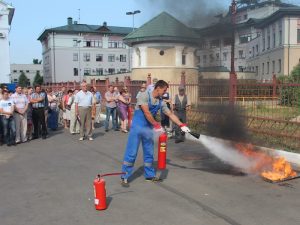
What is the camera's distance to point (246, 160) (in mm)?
7844

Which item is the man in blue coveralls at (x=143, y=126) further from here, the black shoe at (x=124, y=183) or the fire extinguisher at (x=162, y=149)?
the fire extinguisher at (x=162, y=149)

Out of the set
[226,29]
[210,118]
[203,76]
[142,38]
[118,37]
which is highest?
[118,37]

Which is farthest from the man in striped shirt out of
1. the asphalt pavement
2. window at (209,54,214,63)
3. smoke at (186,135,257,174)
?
smoke at (186,135,257,174)

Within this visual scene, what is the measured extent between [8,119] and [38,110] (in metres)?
1.37

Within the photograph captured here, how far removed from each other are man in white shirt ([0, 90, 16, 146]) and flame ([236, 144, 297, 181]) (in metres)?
6.84

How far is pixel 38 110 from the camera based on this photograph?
1260 centimetres

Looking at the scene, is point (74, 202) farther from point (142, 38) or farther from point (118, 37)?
point (118, 37)

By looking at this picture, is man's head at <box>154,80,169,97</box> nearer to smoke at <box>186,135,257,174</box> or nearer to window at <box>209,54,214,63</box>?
smoke at <box>186,135,257,174</box>

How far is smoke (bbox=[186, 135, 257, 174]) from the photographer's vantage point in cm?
774

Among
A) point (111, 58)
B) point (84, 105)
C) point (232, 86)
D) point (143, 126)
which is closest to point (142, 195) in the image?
point (143, 126)

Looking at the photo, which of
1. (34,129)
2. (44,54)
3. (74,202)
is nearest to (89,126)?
(34,129)

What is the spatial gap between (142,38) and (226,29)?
26.2 metres

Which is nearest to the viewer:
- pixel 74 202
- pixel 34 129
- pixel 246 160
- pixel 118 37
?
pixel 74 202

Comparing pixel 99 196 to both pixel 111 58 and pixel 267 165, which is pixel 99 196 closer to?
pixel 267 165
